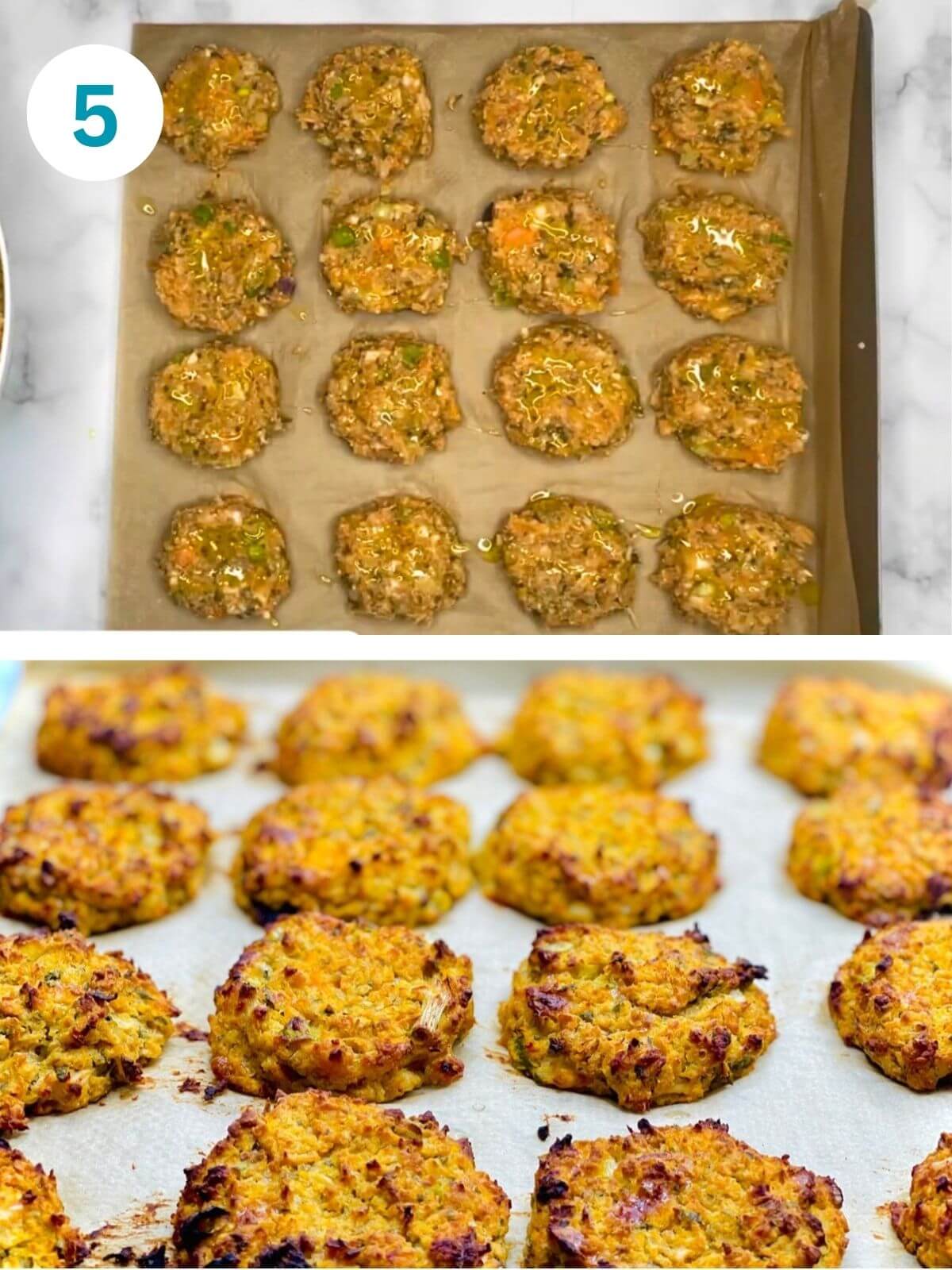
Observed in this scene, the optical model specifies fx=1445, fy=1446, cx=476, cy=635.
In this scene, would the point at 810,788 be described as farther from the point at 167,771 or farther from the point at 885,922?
the point at 167,771

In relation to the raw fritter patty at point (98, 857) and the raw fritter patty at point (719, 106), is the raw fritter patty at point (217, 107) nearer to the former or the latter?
the raw fritter patty at point (719, 106)

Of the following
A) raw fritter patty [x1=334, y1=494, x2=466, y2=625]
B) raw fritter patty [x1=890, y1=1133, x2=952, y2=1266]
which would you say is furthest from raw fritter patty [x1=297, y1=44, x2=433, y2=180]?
raw fritter patty [x1=890, y1=1133, x2=952, y2=1266]

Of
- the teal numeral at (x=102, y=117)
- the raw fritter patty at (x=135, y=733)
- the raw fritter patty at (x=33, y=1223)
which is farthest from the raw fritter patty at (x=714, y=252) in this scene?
the raw fritter patty at (x=33, y=1223)

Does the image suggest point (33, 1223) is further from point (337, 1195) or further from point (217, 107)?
point (217, 107)

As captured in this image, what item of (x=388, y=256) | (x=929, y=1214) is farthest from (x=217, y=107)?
(x=929, y=1214)

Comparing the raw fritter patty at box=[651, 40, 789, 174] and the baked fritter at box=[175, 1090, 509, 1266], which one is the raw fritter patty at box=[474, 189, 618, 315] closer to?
the raw fritter patty at box=[651, 40, 789, 174]
